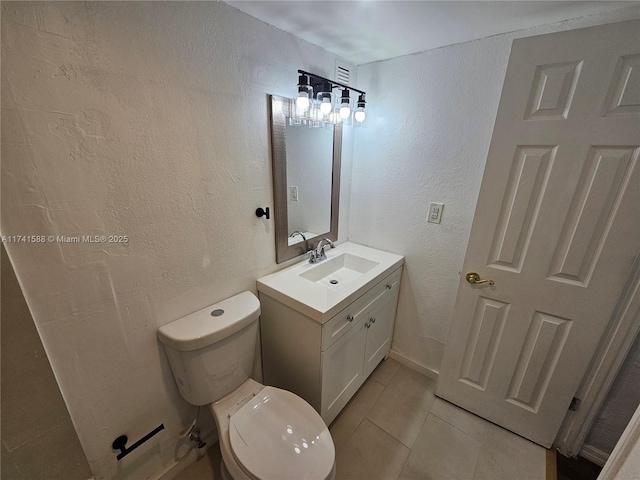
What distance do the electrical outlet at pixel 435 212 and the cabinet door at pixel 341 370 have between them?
2.42 feet

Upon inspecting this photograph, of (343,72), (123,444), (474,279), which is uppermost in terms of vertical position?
(343,72)

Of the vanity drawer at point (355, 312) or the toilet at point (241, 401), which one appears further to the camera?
the vanity drawer at point (355, 312)

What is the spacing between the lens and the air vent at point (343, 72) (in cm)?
151

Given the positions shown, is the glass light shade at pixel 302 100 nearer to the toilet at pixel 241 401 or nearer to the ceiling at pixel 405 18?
the ceiling at pixel 405 18

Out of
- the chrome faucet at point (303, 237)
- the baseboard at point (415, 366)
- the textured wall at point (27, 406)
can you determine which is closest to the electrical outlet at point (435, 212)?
the chrome faucet at point (303, 237)

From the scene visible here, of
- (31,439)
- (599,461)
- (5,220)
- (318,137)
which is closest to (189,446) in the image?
(31,439)

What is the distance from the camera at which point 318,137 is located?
4.97 ft

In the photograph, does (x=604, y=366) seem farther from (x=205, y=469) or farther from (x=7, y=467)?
(x=7, y=467)

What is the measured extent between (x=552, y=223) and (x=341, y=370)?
1.21m

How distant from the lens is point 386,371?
1.88 meters

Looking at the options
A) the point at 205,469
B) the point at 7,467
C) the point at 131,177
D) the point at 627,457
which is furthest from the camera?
the point at 205,469

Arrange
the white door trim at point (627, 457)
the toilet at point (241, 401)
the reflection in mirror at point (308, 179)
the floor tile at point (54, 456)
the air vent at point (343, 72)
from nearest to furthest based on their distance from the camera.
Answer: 1. the white door trim at point (627, 457)
2. the floor tile at point (54, 456)
3. the toilet at point (241, 401)
4. the reflection in mirror at point (308, 179)
5. the air vent at point (343, 72)

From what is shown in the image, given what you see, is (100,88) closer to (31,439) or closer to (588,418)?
(31,439)

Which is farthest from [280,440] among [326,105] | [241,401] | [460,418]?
[326,105]
